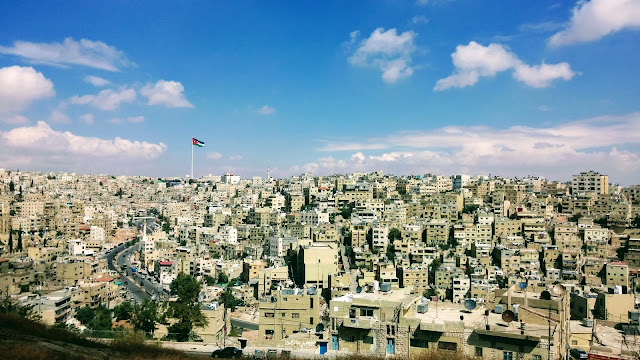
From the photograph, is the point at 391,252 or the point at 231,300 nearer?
the point at 231,300

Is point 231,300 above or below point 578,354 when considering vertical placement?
below

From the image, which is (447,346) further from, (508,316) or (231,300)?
(231,300)

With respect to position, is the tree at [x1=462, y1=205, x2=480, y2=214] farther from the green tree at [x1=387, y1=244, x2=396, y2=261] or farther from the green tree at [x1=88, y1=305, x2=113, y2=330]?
the green tree at [x1=88, y1=305, x2=113, y2=330]

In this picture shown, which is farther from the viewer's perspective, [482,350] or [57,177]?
[57,177]

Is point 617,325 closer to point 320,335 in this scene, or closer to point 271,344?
point 320,335

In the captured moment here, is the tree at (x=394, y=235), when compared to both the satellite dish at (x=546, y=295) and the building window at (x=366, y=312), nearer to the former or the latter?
the satellite dish at (x=546, y=295)

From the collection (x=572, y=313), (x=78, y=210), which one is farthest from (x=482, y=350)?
(x=78, y=210)

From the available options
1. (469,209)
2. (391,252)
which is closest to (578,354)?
(391,252)

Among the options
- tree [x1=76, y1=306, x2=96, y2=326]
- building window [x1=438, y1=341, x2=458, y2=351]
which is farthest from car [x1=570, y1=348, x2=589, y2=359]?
tree [x1=76, y1=306, x2=96, y2=326]
